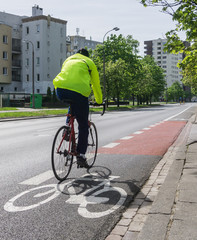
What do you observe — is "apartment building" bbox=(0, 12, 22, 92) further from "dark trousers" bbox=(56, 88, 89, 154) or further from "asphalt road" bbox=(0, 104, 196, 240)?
"dark trousers" bbox=(56, 88, 89, 154)

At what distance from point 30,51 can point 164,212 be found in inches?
2566

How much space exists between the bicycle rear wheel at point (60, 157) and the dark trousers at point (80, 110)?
295 mm

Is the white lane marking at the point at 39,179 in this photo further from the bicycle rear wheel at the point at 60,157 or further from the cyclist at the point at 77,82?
the cyclist at the point at 77,82

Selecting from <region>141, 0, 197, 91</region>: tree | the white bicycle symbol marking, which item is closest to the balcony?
<region>141, 0, 197, 91</region>: tree

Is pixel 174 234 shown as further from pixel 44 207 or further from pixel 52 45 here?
pixel 52 45

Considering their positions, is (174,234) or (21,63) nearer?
(174,234)

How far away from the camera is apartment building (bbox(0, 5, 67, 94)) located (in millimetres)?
64188

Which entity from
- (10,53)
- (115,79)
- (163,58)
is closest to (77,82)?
(115,79)

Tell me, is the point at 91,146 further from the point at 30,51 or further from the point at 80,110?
the point at 30,51

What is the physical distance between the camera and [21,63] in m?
67.9

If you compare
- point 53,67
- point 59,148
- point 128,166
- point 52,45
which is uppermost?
point 52,45

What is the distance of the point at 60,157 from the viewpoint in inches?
216

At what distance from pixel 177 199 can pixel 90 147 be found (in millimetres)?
2849

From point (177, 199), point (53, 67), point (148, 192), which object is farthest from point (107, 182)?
point (53, 67)
